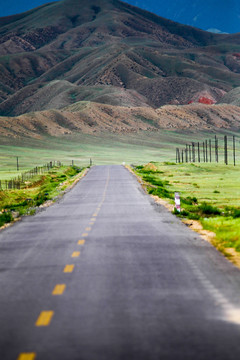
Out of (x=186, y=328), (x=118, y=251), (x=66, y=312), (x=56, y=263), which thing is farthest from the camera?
(x=118, y=251)

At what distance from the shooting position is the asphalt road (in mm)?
6355

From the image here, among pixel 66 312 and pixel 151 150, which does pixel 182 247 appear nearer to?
pixel 66 312

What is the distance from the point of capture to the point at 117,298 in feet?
28.7

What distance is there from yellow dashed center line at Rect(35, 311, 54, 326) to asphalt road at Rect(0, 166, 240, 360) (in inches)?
1.2

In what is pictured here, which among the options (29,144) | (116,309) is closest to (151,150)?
(29,144)

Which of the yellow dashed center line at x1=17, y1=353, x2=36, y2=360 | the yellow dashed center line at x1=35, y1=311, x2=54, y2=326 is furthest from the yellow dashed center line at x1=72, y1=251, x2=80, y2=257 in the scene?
the yellow dashed center line at x1=17, y1=353, x2=36, y2=360

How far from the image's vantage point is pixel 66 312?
793cm

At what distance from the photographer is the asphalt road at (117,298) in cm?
636

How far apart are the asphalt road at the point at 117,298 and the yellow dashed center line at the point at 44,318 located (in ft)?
0.10

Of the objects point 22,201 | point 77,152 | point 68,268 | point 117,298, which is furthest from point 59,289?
point 77,152

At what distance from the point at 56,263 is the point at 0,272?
1.41m

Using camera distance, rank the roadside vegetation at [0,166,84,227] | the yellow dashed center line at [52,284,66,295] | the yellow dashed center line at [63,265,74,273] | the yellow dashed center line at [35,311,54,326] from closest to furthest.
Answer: the yellow dashed center line at [35,311,54,326] → the yellow dashed center line at [52,284,66,295] → the yellow dashed center line at [63,265,74,273] → the roadside vegetation at [0,166,84,227]

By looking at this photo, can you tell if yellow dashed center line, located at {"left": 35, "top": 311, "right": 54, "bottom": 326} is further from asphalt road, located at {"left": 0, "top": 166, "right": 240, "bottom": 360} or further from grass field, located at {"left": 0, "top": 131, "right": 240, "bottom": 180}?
grass field, located at {"left": 0, "top": 131, "right": 240, "bottom": 180}

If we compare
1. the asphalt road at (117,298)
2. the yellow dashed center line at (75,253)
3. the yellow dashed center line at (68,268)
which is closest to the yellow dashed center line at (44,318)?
the asphalt road at (117,298)
